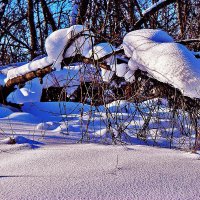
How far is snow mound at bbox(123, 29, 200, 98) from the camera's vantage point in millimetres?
2238

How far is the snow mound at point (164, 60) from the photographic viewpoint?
224 centimetres

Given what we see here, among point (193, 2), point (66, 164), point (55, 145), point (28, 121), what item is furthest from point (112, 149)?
point (193, 2)

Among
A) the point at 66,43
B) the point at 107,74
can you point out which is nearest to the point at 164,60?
the point at 107,74

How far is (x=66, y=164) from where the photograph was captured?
174 centimetres

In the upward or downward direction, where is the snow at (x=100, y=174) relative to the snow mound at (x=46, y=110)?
upward

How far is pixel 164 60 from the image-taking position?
2.30 metres

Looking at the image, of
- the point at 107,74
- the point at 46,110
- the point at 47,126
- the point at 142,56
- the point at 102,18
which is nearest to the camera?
the point at 142,56

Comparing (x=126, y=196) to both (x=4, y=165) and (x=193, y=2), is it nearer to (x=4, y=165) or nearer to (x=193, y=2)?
(x=4, y=165)

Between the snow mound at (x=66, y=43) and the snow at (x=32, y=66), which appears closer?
the snow mound at (x=66, y=43)

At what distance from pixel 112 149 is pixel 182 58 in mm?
666

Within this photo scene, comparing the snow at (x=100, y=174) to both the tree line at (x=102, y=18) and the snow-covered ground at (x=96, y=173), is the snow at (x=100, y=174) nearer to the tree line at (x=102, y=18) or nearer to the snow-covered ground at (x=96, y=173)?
the snow-covered ground at (x=96, y=173)

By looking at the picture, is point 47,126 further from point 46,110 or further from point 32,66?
point 46,110

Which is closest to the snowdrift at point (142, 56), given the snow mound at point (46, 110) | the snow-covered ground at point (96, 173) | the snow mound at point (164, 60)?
the snow mound at point (164, 60)

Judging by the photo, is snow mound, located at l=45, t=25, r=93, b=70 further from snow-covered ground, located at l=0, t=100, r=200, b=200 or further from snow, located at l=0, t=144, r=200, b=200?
snow, located at l=0, t=144, r=200, b=200
